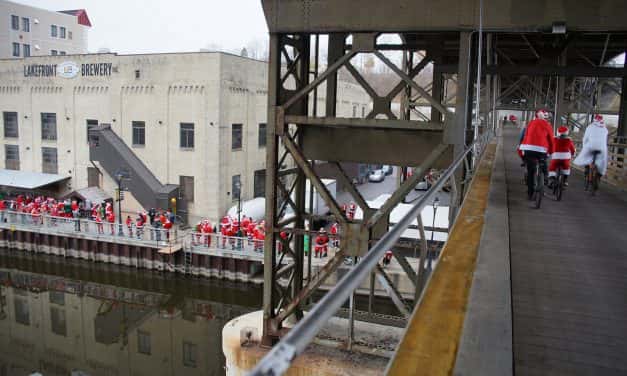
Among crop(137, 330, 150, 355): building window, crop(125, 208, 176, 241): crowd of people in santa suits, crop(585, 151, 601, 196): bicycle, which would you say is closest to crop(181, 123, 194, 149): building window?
crop(125, 208, 176, 241): crowd of people in santa suits

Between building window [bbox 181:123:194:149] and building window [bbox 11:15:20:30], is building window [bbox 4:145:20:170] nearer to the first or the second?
building window [bbox 181:123:194:149]

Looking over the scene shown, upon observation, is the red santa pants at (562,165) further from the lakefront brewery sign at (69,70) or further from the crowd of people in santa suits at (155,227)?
the lakefront brewery sign at (69,70)

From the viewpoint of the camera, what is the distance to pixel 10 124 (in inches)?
1789

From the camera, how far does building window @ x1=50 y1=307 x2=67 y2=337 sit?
28784 millimetres

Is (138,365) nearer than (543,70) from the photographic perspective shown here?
No

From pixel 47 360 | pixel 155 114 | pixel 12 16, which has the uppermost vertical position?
pixel 12 16

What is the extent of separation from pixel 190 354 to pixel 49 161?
2561 cm

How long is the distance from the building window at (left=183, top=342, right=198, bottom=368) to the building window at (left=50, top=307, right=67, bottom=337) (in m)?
7.15

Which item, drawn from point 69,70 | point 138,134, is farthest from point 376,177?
point 69,70

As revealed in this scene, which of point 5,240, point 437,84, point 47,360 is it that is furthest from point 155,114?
point 437,84

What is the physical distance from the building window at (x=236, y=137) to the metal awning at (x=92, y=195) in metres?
10.7

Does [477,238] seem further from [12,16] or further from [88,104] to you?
[12,16]

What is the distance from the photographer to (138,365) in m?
25.9

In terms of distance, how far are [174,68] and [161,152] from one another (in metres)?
6.25
